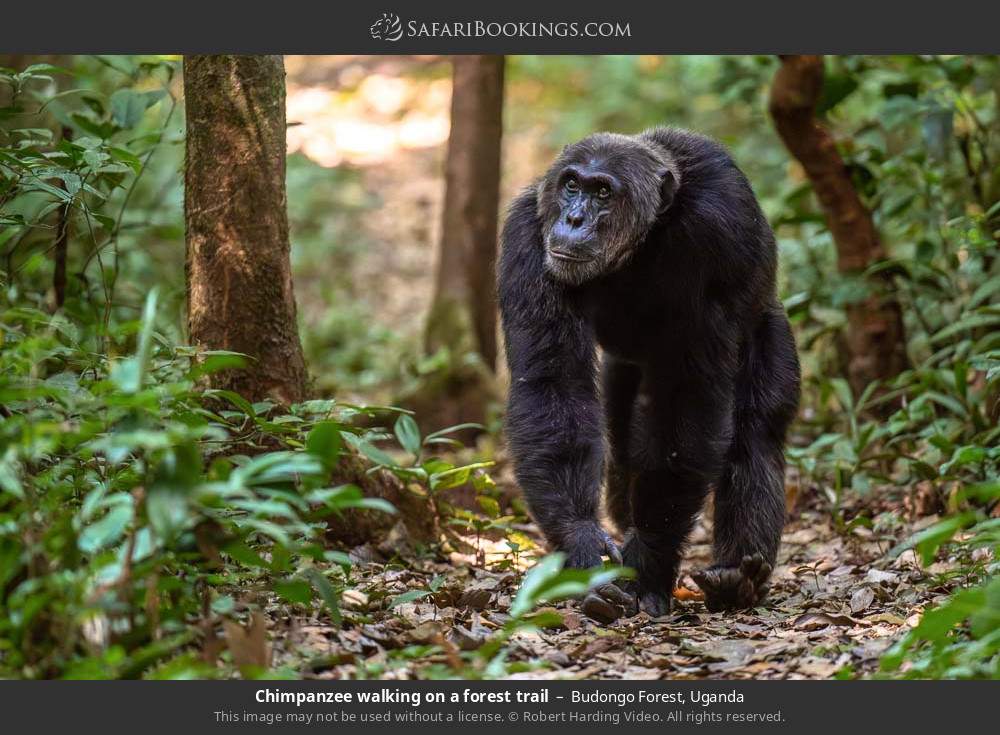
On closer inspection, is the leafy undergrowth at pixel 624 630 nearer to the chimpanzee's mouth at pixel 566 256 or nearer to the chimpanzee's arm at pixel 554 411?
the chimpanzee's arm at pixel 554 411

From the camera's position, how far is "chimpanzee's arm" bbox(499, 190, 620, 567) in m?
5.48

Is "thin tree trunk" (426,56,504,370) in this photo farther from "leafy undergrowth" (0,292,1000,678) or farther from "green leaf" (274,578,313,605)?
"green leaf" (274,578,313,605)

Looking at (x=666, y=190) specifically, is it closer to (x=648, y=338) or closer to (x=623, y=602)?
(x=648, y=338)

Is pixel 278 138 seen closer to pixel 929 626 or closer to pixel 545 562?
pixel 545 562

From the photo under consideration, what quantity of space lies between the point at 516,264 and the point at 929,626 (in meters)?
2.92

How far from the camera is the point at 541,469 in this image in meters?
5.54

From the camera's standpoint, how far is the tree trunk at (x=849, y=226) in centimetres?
828

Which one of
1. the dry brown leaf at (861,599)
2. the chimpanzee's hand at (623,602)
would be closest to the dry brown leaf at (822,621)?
the dry brown leaf at (861,599)

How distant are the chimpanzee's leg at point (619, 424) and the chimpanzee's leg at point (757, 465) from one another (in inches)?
34.9
